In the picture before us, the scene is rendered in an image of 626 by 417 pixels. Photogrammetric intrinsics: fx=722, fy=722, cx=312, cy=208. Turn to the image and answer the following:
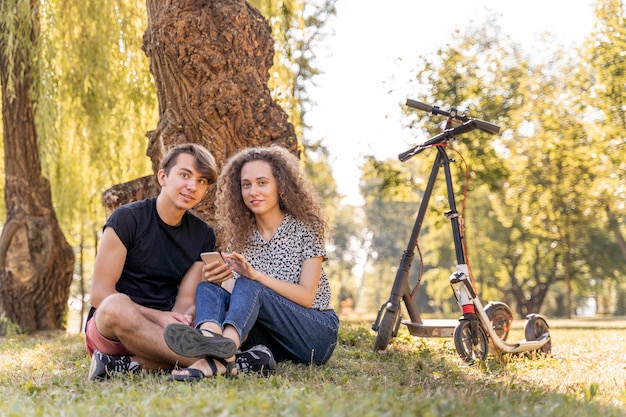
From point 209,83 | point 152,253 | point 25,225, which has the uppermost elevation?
point 209,83

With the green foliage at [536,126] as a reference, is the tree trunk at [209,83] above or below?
below

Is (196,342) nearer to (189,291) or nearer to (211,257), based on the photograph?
(211,257)

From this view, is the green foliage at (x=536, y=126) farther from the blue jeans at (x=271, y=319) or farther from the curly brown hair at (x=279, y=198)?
the blue jeans at (x=271, y=319)

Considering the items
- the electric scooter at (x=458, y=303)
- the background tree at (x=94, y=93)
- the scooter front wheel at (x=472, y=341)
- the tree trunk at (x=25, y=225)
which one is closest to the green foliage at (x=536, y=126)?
the background tree at (x=94, y=93)

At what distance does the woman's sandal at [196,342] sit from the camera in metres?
3.41

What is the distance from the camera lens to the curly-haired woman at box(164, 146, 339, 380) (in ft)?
12.6

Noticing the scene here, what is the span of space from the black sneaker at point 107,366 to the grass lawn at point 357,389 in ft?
0.28

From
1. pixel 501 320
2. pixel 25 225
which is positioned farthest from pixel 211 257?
pixel 25 225

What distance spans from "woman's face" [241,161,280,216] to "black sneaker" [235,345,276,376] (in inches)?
35.1

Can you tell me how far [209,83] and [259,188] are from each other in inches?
73.3

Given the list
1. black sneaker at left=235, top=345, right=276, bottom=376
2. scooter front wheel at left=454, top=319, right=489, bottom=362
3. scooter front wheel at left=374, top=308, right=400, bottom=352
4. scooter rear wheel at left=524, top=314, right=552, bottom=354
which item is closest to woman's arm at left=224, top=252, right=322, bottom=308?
black sneaker at left=235, top=345, right=276, bottom=376

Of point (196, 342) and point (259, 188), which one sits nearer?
point (196, 342)

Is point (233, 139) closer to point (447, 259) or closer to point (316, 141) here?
point (316, 141)

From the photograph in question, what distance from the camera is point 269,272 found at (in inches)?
170
